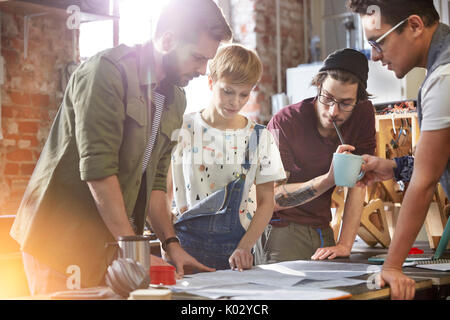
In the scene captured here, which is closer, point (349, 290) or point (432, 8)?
point (349, 290)

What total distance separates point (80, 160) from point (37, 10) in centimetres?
278

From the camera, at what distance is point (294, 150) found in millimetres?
2141

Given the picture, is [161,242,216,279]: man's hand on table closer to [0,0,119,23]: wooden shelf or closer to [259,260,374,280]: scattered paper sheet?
[259,260,374,280]: scattered paper sheet

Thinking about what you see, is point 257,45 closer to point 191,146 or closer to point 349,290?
point 191,146

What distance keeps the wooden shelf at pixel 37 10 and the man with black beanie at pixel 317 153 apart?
6.88ft

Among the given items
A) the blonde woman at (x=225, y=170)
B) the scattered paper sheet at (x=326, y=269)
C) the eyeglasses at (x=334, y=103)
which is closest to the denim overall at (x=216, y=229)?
the blonde woman at (x=225, y=170)

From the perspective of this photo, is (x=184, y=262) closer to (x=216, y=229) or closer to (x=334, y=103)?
(x=216, y=229)

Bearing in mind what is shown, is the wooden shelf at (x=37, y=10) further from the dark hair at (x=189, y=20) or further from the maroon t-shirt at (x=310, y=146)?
the dark hair at (x=189, y=20)

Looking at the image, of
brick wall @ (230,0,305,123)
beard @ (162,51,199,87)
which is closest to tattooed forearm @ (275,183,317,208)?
beard @ (162,51,199,87)

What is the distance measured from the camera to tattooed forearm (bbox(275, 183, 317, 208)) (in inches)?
79.6

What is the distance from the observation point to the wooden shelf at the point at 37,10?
3635 millimetres

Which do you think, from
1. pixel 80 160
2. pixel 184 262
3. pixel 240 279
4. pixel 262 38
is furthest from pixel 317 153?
pixel 262 38
